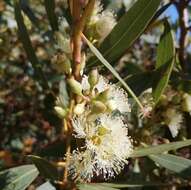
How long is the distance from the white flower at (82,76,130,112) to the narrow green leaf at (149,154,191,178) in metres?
0.20

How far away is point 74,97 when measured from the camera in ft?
5.37

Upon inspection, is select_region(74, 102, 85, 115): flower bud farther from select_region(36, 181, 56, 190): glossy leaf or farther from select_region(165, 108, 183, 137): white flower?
select_region(165, 108, 183, 137): white flower

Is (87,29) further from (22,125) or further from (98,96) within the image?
(22,125)

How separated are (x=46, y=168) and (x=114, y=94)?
33 cm

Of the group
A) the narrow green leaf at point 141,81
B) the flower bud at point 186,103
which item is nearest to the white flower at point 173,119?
the flower bud at point 186,103

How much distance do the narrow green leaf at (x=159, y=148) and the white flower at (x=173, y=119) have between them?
29 centimetres

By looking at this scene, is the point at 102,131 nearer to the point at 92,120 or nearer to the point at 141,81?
the point at 92,120

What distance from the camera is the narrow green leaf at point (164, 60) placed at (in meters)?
1.80

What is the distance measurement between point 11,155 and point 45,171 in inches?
61.8

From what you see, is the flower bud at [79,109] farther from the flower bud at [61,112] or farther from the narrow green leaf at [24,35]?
the narrow green leaf at [24,35]

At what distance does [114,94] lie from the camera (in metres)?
1.69

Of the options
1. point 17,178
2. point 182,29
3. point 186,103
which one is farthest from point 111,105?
point 182,29

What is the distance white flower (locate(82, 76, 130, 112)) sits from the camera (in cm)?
164

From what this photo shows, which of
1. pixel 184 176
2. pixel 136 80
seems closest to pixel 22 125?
pixel 136 80
